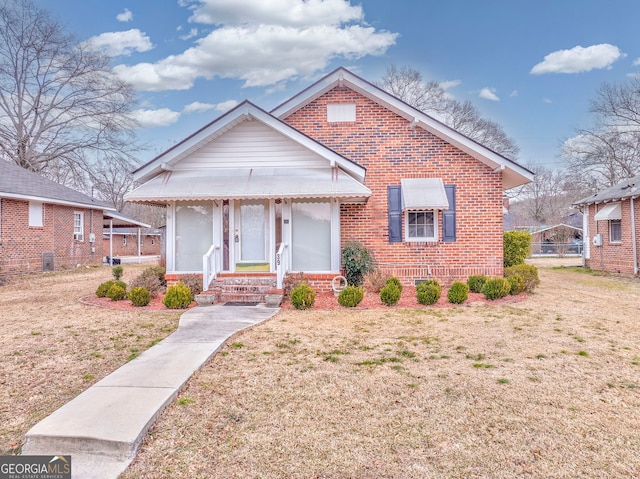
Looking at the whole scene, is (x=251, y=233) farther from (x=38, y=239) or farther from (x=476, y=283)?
(x=38, y=239)

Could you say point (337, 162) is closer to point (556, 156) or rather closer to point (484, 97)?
point (484, 97)

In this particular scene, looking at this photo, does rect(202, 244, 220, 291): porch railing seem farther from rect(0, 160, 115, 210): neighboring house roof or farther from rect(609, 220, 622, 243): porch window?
rect(609, 220, 622, 243): porch window

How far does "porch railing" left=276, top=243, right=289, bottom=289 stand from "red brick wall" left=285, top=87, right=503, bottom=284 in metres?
2.36

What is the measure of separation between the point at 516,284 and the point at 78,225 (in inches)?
976

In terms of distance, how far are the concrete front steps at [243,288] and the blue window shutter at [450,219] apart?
19.2ft

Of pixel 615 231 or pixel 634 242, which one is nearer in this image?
pixel 634 242

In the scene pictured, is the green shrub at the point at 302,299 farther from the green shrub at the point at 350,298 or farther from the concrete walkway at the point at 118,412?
the concrete walkway at the point at 118,412

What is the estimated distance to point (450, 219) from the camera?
40.7ft

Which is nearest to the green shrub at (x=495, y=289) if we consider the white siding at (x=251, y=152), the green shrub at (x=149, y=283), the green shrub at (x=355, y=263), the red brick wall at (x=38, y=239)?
the green shrub at (x=355, y=263)

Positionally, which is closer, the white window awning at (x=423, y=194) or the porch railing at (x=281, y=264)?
the porch railing at (x=281, y=264)

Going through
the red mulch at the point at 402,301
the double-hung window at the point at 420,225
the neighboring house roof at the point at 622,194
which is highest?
the neighboring house roof at the point at 622,194

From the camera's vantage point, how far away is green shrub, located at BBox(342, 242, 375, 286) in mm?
11352

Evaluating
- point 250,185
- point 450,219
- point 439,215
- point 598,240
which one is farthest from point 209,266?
point 598,240

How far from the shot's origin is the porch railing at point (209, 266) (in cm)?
1041
